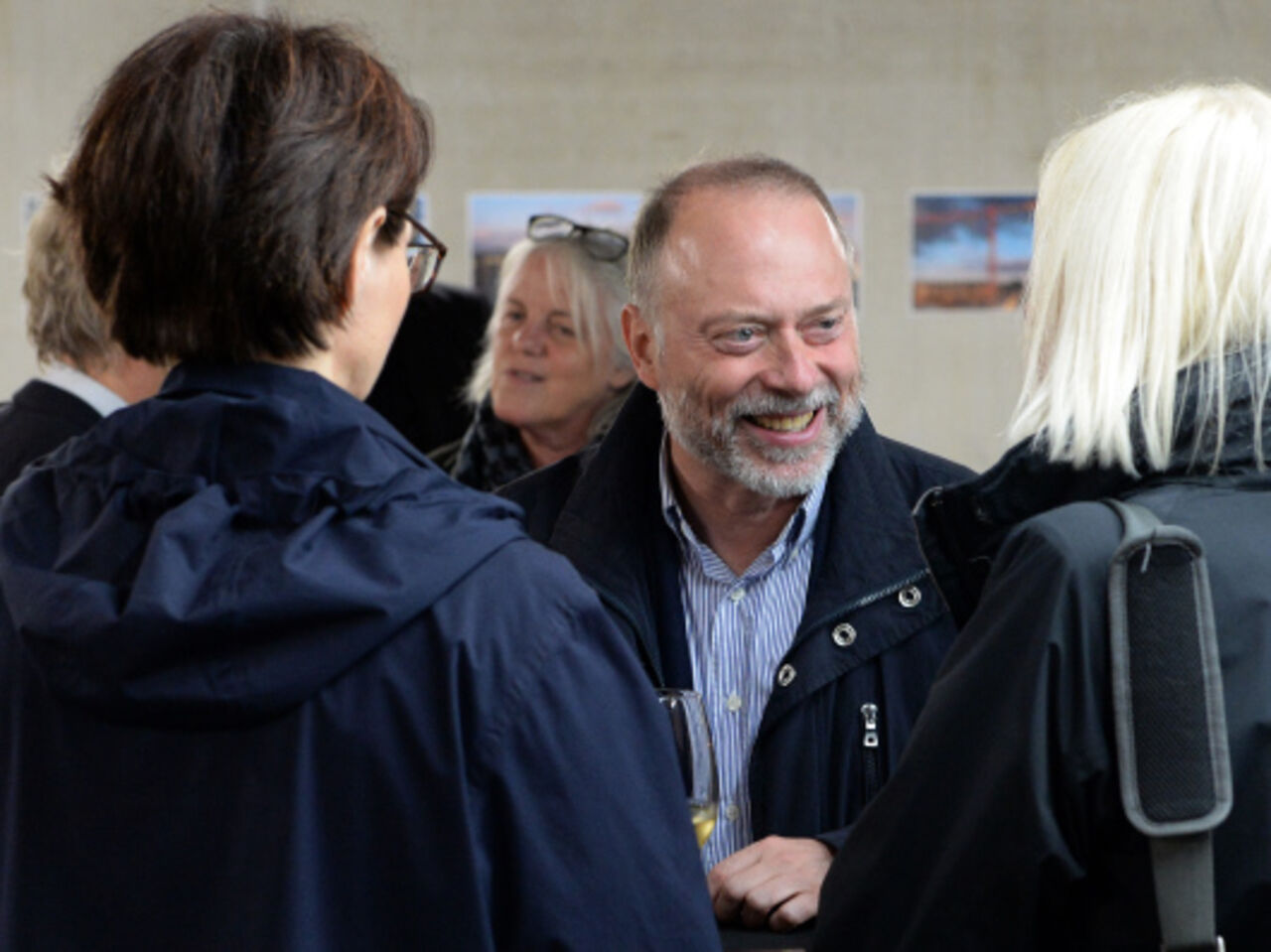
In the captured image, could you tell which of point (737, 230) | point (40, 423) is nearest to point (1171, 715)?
point (737, 230)

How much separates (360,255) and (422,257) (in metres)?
0.14

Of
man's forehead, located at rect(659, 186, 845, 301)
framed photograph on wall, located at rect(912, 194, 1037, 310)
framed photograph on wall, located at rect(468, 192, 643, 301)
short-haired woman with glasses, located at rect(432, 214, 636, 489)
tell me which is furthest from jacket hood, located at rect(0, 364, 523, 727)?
framed photograph on wall, located at rect(912, 194, 1037, 310)

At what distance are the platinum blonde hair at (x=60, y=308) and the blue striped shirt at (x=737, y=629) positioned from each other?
0.93 m

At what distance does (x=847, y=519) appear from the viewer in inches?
92.1

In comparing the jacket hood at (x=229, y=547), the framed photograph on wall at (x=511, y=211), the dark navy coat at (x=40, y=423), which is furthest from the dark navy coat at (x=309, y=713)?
the framed photograph on wall at (x=511, y=211)

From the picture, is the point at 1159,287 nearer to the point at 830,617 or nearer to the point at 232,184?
the point at 232,184

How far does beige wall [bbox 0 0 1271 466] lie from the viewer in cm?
517

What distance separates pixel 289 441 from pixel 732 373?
138 cm

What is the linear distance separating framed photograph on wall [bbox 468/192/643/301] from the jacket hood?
4.05 metres

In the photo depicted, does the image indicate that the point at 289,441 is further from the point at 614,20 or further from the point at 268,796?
the point at 614,20

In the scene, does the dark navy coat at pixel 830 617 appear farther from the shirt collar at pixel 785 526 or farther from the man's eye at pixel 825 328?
the man's eye at pixel 825 328

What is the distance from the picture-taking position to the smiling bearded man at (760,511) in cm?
221

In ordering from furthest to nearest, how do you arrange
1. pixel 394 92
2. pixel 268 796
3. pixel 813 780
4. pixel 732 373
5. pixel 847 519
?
pixel 732 373 < pixel 847 519 < pixel 813 780 < pixel 394 92 < pixel 268 796

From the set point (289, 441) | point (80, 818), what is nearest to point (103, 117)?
point (289, 441)
